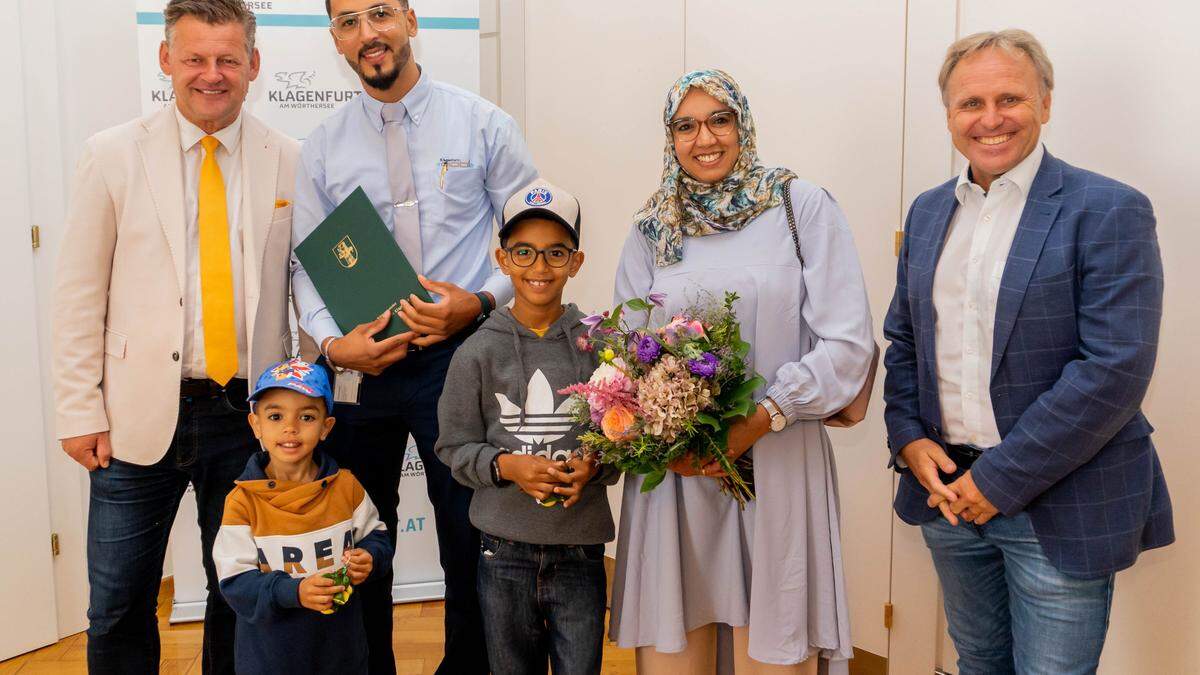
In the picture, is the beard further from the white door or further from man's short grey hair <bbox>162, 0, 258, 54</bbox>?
the white door

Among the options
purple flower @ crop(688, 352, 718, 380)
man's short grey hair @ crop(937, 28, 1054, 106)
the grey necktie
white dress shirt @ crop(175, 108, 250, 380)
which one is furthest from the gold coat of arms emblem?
man's short grey hair @ crop(937, 28, 1054, 106)

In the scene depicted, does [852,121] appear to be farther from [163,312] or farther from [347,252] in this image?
[163,312]

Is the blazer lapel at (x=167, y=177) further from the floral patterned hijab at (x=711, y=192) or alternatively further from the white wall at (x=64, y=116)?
the white wall at (x=64, y=116)

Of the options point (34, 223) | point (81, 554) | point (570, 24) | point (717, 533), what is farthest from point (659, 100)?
point (81, 554)

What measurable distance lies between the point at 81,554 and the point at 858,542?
3.21 m

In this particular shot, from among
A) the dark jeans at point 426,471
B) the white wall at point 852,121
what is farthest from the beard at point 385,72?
the white wall at point 852,121

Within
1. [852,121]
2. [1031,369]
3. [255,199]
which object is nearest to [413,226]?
[255,199]

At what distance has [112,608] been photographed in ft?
8.61

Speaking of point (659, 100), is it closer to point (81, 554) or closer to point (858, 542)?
point (858, 542)

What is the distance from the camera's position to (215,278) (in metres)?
2.61

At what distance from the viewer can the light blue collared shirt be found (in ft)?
9.18

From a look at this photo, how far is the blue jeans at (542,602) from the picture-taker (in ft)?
7.72

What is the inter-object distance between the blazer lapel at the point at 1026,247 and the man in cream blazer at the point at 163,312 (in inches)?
72.9

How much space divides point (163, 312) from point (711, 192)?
1.46 meters
